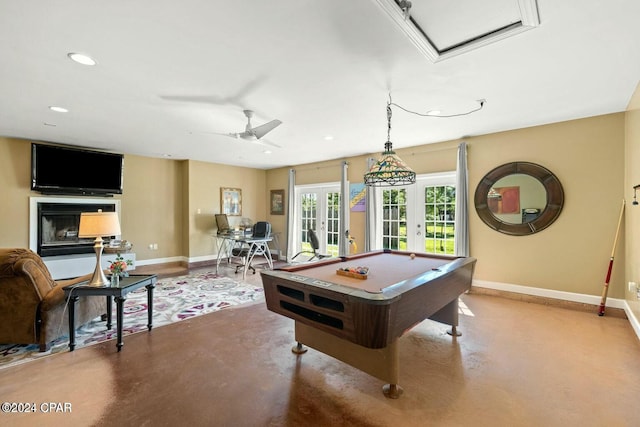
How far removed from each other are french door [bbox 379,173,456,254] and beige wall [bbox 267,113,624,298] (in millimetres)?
402

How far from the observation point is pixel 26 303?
2529 millimetres

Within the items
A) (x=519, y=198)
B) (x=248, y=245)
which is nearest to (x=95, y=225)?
(x=248, y=245)

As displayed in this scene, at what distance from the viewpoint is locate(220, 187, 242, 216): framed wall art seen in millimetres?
7142

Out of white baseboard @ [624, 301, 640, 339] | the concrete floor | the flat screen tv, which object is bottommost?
the concrete floor

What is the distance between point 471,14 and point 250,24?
1.42 meters

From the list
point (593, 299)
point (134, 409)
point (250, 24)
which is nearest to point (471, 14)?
point (250, 24)

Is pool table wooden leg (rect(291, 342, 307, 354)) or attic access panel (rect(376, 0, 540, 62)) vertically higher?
attic access panel (rect(376, 0, 540, 62))

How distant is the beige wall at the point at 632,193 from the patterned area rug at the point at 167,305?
4481 millimetres

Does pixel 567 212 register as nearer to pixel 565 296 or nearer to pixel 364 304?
pixel 565 296

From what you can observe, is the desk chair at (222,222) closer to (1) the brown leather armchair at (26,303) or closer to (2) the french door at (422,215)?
(2) the french door at (422,215)

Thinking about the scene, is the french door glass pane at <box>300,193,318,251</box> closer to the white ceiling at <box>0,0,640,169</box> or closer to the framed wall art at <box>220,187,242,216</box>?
the framed wall art at <box>220,187,242,216</box>

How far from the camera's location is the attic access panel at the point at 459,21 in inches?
65.7

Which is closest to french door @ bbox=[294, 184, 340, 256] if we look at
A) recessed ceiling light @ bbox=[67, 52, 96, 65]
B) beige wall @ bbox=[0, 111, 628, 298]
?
beige wall @ bbox=[0, 111, 628, 298]

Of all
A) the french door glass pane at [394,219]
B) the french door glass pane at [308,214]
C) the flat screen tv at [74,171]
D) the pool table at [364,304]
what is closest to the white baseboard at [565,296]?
the french door glass pane at [394,219]
